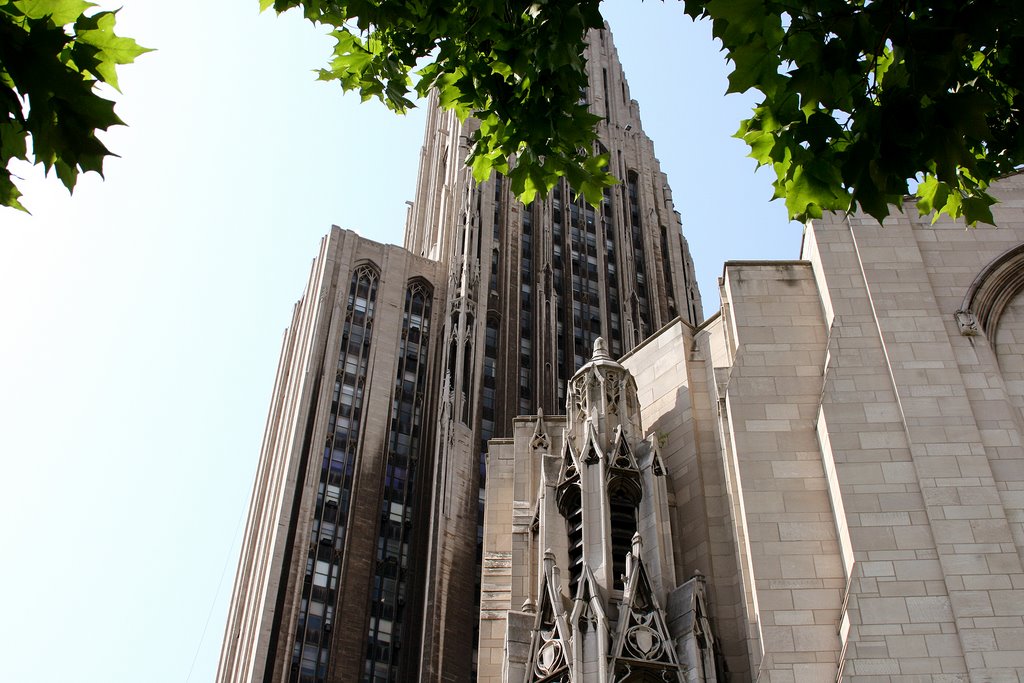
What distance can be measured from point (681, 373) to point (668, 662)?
8291mm

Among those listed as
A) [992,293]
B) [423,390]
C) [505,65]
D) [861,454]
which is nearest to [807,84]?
[505,65]

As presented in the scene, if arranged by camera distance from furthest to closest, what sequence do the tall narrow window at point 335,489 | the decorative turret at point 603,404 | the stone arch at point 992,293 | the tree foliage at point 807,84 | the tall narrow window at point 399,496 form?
the tall narrow window at point 399,496, the tall narrow window at point 335,489, the decorative turret at point 603,404, the stone arch at point 992,293, the tree foliage at point 807,84

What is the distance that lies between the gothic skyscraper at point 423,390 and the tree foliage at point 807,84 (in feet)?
172

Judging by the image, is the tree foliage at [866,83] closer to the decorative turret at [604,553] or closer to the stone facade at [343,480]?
the decorative turret at [604,553]

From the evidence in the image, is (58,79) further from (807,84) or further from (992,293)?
(992,293)

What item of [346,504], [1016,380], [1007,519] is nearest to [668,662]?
[1007,519]

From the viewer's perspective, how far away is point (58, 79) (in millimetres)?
7480

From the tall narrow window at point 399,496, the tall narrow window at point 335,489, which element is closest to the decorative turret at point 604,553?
the tall narrow window at point 335,489

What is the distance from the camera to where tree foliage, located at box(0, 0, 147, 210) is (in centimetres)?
742

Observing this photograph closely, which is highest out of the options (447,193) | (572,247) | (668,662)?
(447,193)

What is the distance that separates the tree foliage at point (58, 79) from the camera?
742 cm

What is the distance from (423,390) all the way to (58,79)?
7105 centimetres

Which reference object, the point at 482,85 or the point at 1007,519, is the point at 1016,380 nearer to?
the point at 1007,519

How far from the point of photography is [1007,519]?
20094 millimetres
